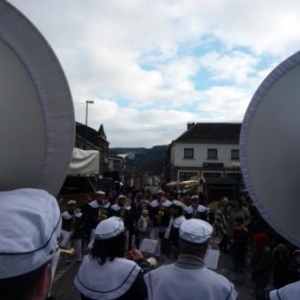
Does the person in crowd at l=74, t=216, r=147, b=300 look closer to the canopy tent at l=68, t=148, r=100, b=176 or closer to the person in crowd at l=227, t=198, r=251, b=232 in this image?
the person in crowd at l=227, t=198, r=251, b=232

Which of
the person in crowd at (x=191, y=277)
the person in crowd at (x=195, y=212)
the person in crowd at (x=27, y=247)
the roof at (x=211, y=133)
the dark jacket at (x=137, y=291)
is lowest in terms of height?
the person in crowd at (x=195, y=212)

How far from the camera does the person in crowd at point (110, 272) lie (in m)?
3.32

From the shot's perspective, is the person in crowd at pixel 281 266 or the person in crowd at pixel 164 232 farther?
the person in crowd at pixel 164 232

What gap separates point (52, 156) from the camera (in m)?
1.85

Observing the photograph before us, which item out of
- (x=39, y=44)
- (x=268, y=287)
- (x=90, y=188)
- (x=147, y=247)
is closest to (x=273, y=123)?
(x=39, y=44)

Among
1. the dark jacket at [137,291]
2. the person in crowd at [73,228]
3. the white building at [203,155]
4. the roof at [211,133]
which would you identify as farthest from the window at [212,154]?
the dark jacket at [137,291]

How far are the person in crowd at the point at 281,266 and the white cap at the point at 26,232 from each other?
5665 millimetres

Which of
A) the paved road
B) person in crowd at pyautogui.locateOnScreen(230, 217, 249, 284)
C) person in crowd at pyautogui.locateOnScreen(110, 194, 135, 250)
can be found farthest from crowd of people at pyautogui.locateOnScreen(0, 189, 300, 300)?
person in crowd at pyautogui.locateOnScreen(110, 194, 135, 250)

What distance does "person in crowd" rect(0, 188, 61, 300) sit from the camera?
118cm

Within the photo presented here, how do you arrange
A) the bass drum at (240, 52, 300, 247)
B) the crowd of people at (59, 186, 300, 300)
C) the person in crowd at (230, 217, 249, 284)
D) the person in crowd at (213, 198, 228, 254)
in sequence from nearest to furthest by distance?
the bass drum at (240, 52, 300, 247) < the crowd of people at (59, 186, 300, 300) < the person in crowd at (230, 217, 249, 284) < the person in crowd at (213, 198, 228, 254)

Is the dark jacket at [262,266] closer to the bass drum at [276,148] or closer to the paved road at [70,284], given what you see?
the paved road at [70,284]

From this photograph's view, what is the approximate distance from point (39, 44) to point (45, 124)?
0.30 meters

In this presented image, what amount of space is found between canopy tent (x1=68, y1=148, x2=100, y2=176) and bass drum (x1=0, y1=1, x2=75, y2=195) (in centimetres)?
1284

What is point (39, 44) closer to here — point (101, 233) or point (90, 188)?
point (101, 233)
